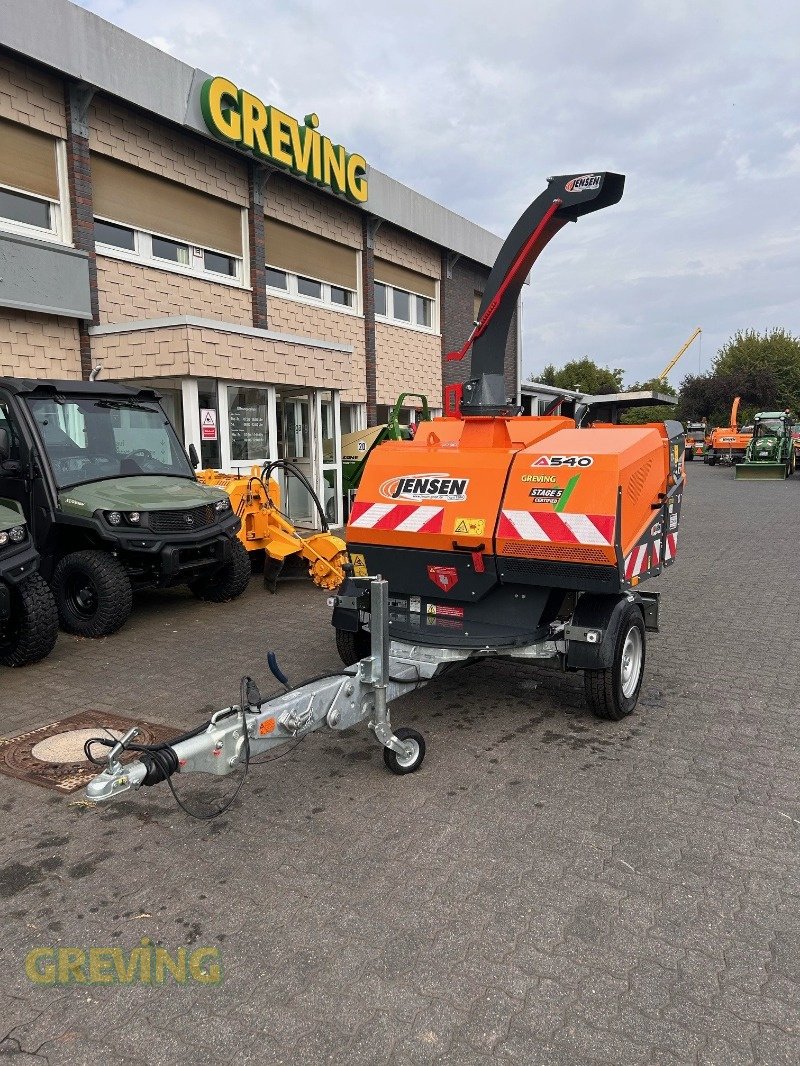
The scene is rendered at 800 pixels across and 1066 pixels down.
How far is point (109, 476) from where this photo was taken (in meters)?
7.51

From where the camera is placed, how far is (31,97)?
9930 mm

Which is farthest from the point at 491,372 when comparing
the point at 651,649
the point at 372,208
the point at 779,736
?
the point at 372,208

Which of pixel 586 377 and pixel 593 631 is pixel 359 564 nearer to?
pixel 593 631

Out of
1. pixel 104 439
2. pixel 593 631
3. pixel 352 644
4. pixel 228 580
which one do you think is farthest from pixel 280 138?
pixel 593 631

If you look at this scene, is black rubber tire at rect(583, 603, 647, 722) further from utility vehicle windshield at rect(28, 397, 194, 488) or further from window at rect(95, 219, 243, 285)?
window at rect(95, 219, 243, 285)

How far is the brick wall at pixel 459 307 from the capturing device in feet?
65.4

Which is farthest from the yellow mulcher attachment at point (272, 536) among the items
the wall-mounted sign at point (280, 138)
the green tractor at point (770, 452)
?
the green tractor at point (770, 452)

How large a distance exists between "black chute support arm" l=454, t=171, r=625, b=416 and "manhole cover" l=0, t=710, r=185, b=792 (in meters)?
3.06

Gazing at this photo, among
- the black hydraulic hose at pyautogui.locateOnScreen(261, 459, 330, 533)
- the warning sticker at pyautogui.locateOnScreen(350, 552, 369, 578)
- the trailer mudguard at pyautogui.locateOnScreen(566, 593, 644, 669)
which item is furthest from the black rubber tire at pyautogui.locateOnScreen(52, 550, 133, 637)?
the trailer mudguard at pyautogui.locateOnScreen(566, 593, 644, 669)

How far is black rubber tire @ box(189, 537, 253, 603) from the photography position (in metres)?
8.13

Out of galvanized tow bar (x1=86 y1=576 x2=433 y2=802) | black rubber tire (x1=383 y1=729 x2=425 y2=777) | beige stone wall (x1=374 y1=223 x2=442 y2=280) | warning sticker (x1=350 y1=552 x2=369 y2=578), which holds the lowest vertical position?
black rubber tire (x1=383 y1=729 x2=425 y2=777)

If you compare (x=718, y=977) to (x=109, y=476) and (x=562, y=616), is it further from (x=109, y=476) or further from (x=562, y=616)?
(x=109, y=476)

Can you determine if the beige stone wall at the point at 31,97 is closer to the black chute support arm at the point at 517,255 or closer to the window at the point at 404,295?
the black chute support arm at the point at 517,255

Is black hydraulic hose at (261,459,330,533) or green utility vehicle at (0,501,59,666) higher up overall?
black hydraulic hose at (261,459,330,533)
